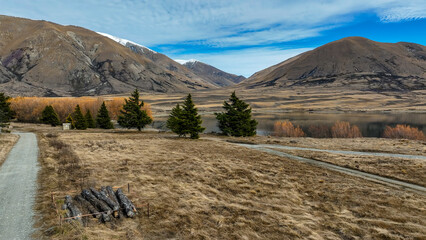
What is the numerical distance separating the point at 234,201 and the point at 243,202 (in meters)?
0.53

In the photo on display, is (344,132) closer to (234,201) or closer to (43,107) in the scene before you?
(234,201)

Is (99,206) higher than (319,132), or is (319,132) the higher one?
(99,206)

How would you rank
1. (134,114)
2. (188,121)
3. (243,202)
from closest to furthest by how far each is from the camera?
(243,202)
(188,121)
(134,114)

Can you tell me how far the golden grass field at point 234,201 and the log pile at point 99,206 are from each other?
21.4 inches

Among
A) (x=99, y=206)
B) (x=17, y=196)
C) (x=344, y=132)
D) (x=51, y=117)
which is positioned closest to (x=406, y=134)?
(x=344, y=132)

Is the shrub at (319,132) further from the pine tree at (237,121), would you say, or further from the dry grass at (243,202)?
the dry grass at (243,202)

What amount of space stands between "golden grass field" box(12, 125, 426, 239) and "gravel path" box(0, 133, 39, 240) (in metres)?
0.51

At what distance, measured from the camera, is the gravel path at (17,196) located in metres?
9.26

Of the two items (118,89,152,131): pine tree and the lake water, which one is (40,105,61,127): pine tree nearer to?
(118,89,152,131): pine tree

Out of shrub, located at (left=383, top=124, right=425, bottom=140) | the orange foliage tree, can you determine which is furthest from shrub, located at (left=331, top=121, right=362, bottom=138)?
the orange foliage tree

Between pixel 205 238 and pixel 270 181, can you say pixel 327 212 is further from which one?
pixel 205 238

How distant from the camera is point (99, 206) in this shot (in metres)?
11.0

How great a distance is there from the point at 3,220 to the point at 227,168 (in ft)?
48.7

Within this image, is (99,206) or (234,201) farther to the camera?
(234,201)
